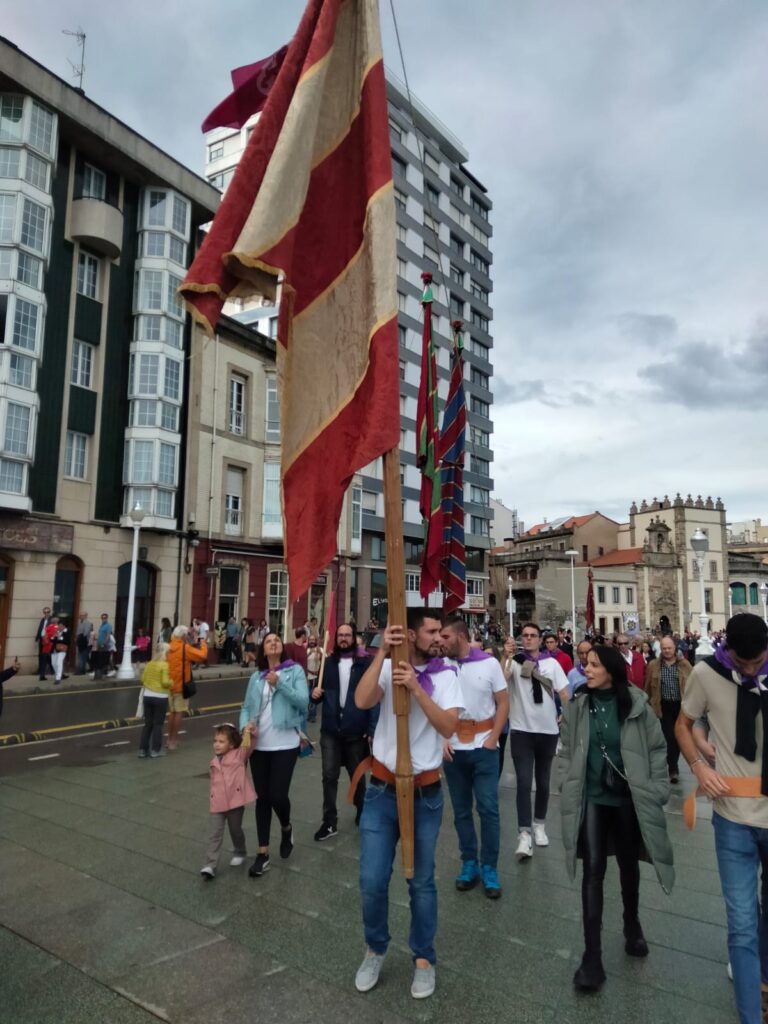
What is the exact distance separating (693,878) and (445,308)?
48.6 meters

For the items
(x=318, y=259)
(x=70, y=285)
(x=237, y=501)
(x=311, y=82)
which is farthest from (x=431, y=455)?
(x=237, y=501)

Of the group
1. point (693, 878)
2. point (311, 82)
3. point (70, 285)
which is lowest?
point (693, 878)

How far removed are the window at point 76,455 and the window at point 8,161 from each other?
8322mm

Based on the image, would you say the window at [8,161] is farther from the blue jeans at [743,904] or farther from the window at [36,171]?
the blue jeans at [743,904]

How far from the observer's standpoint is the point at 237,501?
30.8m

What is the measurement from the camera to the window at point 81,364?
24.6 metres

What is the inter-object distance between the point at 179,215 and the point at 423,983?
2925cm

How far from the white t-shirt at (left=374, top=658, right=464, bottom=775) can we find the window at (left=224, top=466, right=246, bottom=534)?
86.9ft

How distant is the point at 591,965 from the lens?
3.68 meters

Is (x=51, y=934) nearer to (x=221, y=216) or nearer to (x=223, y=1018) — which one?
(x=223, y=1018)

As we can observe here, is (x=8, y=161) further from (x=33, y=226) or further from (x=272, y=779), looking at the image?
(x=272, y=779)

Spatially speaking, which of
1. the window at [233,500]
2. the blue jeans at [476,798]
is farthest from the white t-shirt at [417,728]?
the window at [233,500]

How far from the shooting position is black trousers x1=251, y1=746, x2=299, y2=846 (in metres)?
5.62

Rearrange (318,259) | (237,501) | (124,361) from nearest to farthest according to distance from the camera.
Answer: (318,259) < (124,361) < (237,501)
